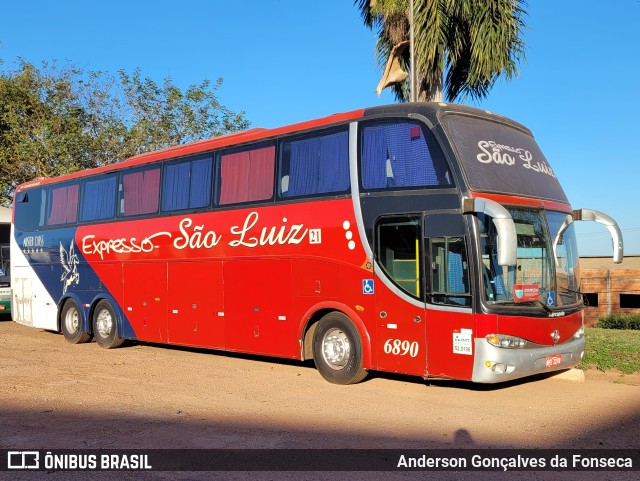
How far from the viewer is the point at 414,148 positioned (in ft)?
31.5

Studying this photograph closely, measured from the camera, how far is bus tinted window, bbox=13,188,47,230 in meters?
17.4

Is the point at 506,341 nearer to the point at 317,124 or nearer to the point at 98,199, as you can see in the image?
the point at 317,124

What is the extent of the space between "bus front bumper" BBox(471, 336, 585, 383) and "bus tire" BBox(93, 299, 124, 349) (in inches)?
351

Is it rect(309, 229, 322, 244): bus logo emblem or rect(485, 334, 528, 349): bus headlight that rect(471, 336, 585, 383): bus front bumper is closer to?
rect(485, 334, 528, 349): bus headlight

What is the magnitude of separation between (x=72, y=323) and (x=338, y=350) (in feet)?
27.5

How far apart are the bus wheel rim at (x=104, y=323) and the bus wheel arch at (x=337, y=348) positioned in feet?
20.2

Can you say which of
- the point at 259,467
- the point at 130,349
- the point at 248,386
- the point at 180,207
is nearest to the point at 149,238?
the point at 180,207

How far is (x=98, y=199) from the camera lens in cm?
1548

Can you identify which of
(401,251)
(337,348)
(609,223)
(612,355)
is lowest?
(612,355)

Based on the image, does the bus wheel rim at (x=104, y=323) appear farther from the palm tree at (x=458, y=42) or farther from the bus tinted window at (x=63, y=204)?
the palm tree at (x=458, y=42)

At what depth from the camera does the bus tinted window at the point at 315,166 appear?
Answer: 34.4 ft

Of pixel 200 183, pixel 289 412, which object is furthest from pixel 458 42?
pixel 289 412

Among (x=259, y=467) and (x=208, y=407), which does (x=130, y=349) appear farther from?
(x=259, y=467)

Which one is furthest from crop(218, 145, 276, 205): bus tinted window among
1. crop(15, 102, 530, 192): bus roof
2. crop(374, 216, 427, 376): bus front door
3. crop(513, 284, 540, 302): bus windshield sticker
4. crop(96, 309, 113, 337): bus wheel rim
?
crop(96, 309, 113, 337): bus wheel rim
